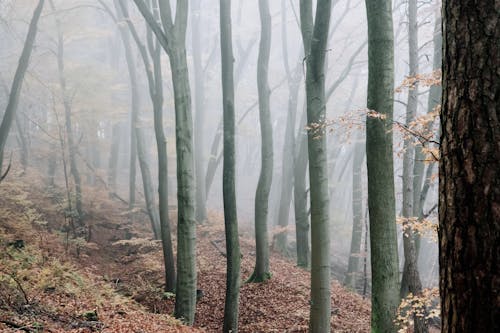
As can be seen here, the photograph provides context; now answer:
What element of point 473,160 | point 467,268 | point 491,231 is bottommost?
point 467,268

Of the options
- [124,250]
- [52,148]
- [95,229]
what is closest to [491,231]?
[124,250]

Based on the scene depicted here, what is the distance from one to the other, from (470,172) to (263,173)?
997 cm

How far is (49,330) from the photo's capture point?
5.42 meters

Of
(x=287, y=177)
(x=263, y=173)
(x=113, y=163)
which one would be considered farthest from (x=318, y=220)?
(x=113, y=163)

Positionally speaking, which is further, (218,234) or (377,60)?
(218,234)

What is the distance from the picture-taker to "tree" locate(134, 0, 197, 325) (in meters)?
8.41

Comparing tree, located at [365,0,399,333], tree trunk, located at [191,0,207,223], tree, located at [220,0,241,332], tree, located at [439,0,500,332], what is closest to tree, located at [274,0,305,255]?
tree trunk, located at [191,0,207,223]

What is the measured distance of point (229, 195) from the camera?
847 cm

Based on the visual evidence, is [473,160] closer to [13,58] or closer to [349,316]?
[349,316]

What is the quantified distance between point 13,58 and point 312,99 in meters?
22.1

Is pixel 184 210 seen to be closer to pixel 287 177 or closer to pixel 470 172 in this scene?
pixel 470 172

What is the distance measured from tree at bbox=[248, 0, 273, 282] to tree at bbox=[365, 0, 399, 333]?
6418 millimetres

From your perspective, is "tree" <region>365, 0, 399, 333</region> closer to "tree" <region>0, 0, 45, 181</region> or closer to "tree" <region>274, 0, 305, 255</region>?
"tree" <region>274, 0, 305, 255</region>

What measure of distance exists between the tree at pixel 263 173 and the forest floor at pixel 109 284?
1.69 feet
